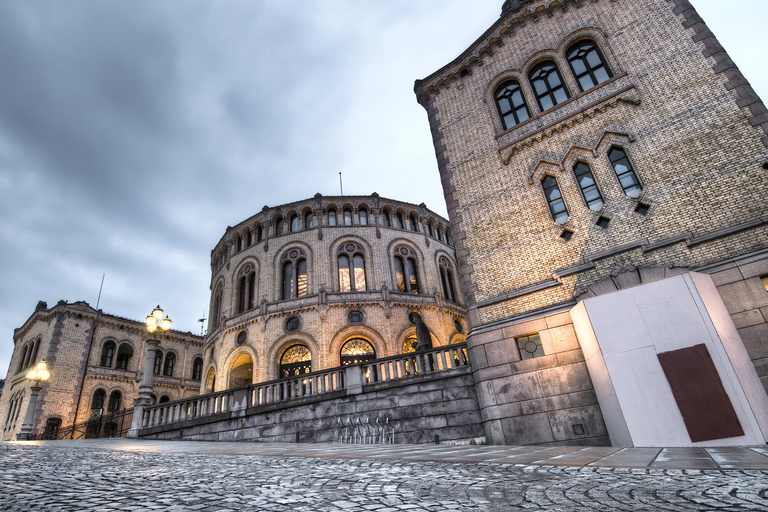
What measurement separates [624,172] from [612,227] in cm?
168

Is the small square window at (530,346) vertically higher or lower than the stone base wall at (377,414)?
higher

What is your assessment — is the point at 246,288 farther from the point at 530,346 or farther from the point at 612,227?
the point at 612,227

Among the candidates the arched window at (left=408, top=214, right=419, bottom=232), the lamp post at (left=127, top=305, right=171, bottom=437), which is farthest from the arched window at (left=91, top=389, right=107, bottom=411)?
the arched window at (left=408, top=214, right=419, bottom=232)

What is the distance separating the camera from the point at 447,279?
95.0ft

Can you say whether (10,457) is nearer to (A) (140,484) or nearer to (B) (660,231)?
(A) (140,484)

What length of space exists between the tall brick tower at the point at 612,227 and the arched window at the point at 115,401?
105ft

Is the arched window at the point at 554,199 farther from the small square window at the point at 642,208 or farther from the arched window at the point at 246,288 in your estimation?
the arched window at the point at 246,288

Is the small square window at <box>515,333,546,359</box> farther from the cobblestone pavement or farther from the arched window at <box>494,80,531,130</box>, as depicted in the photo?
the arched window at <box>494,80,531,130</box>

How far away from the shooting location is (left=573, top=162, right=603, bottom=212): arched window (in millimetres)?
11156

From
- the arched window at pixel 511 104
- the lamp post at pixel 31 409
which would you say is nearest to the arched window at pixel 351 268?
the arched window at pixel 511 104

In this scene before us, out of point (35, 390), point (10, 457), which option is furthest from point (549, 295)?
point (35, 390)

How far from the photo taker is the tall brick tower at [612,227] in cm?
782

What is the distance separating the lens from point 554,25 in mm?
13719

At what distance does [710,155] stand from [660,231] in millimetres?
2162
